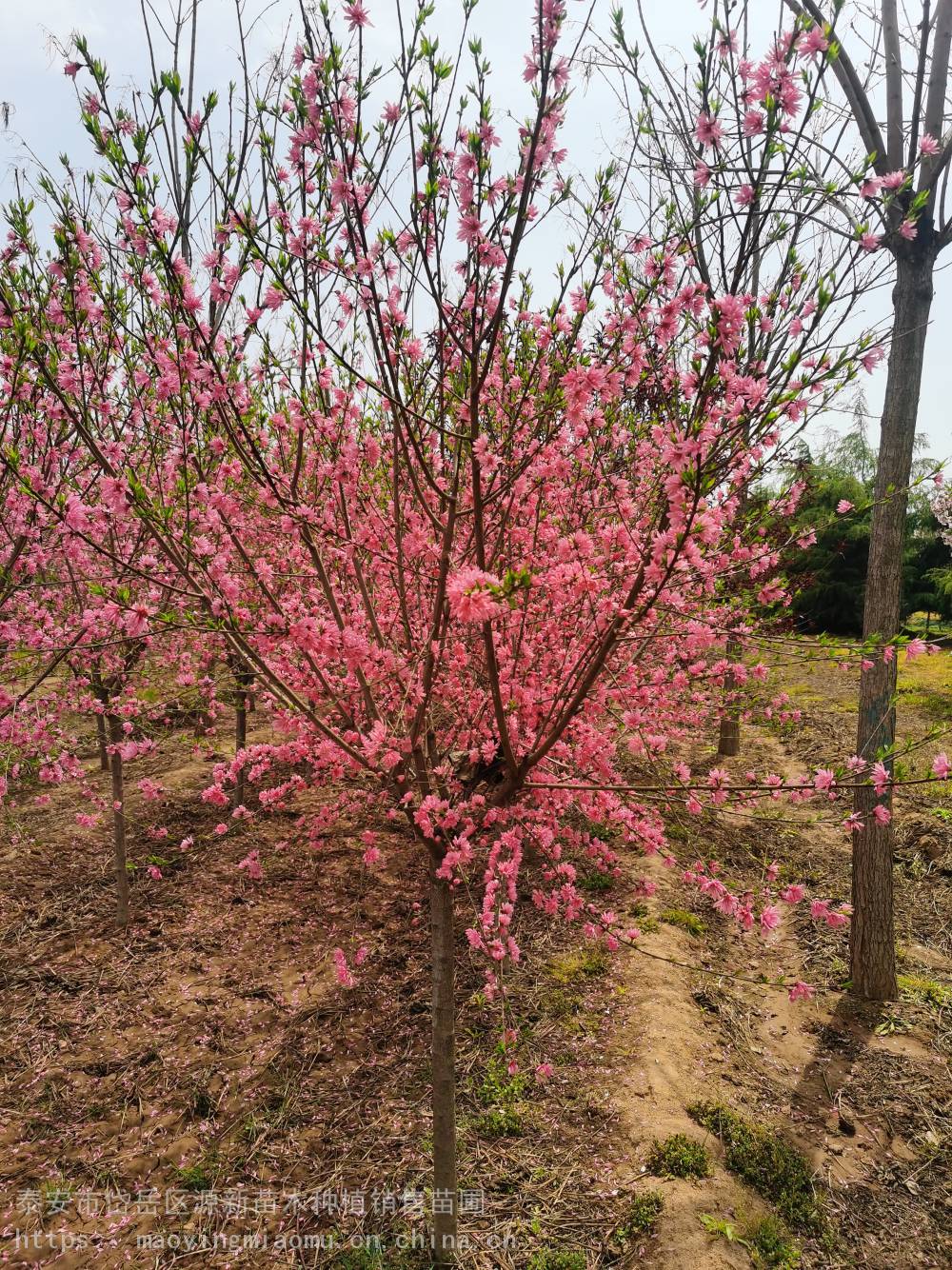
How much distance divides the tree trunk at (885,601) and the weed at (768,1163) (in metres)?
1.83

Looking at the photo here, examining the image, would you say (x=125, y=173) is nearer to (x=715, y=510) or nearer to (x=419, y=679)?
(x=419, y=679)

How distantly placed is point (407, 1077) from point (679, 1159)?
181 centimetres

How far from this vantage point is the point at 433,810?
293 cm

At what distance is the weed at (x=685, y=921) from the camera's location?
599 centimetres

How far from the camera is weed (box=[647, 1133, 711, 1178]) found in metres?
3.65

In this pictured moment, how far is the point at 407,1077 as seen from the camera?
4508mm

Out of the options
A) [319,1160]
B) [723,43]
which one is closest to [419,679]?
[723,43]

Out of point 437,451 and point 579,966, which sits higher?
point 437,451

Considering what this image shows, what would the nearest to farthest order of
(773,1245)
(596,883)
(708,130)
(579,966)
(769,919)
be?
(708,130) → (769,919) → (773,1245) → (579,966) → (596,883)

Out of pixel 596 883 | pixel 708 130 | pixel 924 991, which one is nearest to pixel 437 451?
pixel 708 130

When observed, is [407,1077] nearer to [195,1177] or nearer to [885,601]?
[195,1177]

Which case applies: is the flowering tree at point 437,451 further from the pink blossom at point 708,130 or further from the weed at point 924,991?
the weed at point 924,991

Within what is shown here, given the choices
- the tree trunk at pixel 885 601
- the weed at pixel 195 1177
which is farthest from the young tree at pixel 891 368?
the weed at pixel 195 1177

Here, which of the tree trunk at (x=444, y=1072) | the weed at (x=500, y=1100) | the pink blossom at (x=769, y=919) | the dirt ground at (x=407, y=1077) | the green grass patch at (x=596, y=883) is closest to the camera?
the pink blossom at (x=769, y=919)
